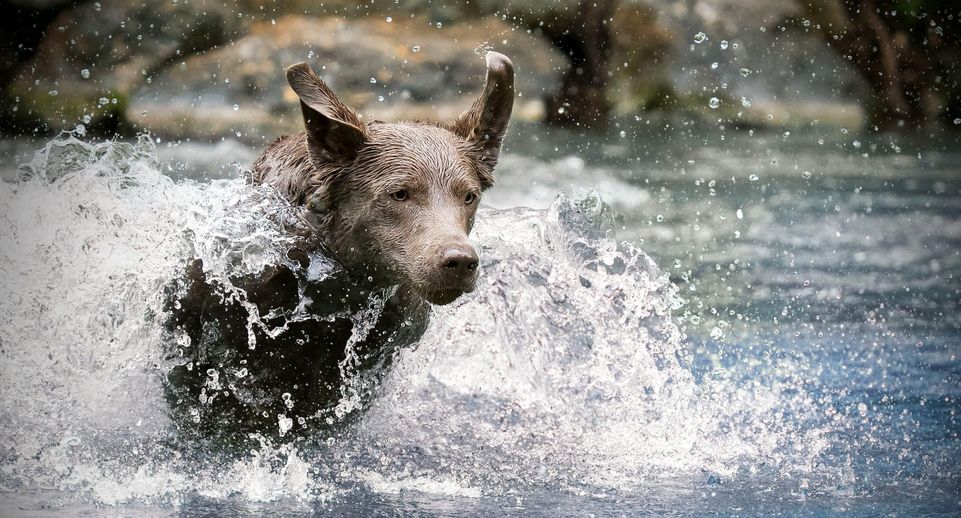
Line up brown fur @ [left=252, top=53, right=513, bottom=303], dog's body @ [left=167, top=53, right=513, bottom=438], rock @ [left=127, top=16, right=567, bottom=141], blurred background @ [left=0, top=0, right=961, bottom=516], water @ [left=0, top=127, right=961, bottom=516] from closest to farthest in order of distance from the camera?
brown fur @ [left=252, top=53, right=513, bottom=303] < dog's body @ [left=167, top=53, right=513, bottom=438] < water @ [left=0, top=127, right=961, bottom=516] < blurred background @ [left=0, top=0, right=961, bottom=516] < rock @ [left=127, top=16, right=567, bottom=141]

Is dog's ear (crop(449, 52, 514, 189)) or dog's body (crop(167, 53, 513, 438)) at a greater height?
dog's ear (crop(449, 52, 514, 189))

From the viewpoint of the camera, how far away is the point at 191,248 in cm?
449

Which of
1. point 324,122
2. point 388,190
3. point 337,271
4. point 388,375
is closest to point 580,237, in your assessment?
point 388,375

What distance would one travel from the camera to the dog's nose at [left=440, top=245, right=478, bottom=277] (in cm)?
381

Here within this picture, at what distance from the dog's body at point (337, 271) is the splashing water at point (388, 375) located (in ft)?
0.32

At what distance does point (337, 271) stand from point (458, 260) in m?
0.70

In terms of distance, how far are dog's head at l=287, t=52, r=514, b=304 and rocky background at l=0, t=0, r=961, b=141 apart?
38.5ft

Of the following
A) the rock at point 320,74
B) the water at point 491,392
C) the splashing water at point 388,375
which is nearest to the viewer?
the water at point 491,392

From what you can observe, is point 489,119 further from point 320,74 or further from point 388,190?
point 320,74

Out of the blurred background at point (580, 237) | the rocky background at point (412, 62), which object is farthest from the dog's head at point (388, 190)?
the rocky background at point (412, 62)

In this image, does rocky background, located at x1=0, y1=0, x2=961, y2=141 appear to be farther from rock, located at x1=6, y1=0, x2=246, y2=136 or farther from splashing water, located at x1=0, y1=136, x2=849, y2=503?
splashing water, located at x1=0, y1=136, x2=849, y2=503

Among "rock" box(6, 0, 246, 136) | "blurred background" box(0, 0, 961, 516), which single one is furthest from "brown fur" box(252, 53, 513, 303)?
"rock" box(6, 0, 246, 136)

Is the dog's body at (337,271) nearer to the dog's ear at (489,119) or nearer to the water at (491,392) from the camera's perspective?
the dog's ear at (489,119)

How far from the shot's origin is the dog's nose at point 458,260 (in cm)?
381
